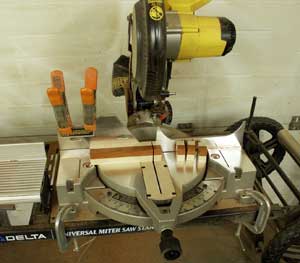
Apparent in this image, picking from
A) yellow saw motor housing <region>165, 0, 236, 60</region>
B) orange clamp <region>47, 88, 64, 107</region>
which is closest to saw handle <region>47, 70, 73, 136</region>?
orange clamp <region>47, 88, 64, 107</region>

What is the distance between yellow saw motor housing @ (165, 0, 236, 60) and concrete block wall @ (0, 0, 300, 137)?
0.43 meters

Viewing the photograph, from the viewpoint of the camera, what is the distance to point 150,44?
771 millimetres

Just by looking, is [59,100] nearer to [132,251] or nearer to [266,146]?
[266,146]

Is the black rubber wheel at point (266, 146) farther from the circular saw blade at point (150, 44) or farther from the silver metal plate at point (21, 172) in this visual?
the silver metal plate at point (21, 172)

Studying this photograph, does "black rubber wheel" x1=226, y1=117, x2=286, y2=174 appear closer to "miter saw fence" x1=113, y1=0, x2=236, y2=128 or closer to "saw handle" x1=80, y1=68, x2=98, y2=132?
"miter saw fence" x1=113, y1=0, x2=236, y2=128

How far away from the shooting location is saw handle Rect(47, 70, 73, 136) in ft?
2.94

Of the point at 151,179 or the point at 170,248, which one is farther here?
the point at 151,179

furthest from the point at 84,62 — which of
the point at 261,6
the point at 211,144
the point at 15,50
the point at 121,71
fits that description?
the point at 261,6

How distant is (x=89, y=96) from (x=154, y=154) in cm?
25

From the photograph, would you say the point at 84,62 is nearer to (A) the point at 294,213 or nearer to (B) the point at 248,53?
(B) the point at 248,53

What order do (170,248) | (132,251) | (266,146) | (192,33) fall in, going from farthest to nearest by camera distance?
(132,251), (266,146), (192,33), (170,248)

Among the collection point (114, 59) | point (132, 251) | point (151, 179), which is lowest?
point (132, 251)

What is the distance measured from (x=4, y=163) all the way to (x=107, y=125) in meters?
0.34

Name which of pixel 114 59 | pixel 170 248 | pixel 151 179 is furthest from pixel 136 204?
pixel 114 59
